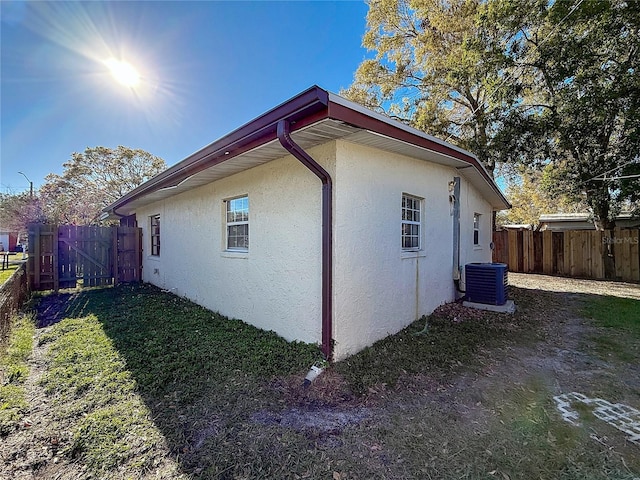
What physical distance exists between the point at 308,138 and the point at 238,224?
2772 millimetres

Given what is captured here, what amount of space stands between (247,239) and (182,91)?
4.82m

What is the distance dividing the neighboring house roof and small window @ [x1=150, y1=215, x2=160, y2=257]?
3989mm

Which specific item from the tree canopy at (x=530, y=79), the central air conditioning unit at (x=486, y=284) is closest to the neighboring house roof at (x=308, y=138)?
the central air conditioning unit at (x=486, y=284)

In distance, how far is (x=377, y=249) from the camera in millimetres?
4566

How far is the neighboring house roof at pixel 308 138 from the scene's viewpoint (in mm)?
3117

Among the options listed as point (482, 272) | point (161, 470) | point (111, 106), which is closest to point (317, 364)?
point (161, 470)

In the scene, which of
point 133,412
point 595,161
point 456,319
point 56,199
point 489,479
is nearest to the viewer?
point 489,479

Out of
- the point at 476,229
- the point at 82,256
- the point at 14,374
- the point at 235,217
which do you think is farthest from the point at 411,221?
the point at 82,256

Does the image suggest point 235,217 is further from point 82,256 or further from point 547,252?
point 547,252

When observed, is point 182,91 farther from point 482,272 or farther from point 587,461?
point 587,461

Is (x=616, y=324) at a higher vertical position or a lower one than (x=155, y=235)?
lower

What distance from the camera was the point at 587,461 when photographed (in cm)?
231

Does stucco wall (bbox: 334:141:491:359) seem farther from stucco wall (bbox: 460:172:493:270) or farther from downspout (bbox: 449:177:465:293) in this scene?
stucco wall (bbox: 460:172:493:270)

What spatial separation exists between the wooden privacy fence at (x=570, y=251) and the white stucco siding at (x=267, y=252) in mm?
Answer: 12432
